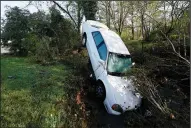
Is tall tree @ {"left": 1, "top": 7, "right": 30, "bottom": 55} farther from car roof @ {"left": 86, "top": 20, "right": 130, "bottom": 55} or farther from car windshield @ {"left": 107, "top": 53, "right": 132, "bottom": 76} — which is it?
car windshield @ {"left": 107, "top": 53, "right": 132, "bottom": 76}

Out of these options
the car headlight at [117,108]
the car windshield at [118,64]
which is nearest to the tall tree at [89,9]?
the car windshield at [118,64]

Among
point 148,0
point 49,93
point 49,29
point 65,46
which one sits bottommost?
point 49,93

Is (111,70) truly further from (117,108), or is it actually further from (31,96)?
(31,96)

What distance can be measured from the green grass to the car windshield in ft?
5.79

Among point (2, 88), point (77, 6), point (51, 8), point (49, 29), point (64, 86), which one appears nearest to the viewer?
point (2, 88)

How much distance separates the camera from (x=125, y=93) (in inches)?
303

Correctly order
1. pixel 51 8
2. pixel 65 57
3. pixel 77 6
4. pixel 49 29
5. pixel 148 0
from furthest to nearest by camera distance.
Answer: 1. pixel 77 6
2. pixel 51 8
3. pixel 49 29
4. pixel 148 0
5. pixel 65 57

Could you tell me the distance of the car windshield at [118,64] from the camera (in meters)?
8.59

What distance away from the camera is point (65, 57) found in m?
11.9

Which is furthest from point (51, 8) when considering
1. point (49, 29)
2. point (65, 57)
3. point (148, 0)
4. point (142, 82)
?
point (142, 82)

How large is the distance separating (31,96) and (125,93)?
2.95 m

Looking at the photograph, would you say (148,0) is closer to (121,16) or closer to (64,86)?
(121,16)

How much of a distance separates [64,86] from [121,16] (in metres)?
10.8

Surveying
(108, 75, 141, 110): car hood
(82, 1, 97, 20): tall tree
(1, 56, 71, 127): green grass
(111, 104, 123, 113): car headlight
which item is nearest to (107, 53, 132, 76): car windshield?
(108, 75, 141, 110): car hood
